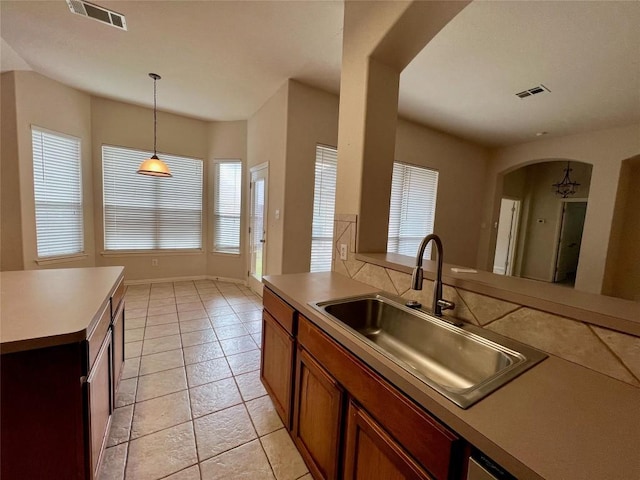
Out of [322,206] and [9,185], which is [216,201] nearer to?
[322,206]

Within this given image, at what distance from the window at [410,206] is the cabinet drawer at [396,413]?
380cm

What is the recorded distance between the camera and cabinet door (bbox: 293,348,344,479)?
111 centimetres

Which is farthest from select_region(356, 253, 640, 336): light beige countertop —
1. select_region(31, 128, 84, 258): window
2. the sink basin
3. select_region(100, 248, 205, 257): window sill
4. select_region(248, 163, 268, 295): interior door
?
select_region(31, 128, 84, 258): window

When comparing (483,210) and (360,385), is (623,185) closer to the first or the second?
(483,210)

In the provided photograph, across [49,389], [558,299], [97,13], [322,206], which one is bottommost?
[49,389]

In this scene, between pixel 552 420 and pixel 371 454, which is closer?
pixel 552 420

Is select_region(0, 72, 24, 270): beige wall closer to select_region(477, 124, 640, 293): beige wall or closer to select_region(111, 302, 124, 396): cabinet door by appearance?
select_region(111, 302, 124, 396): cabinet door

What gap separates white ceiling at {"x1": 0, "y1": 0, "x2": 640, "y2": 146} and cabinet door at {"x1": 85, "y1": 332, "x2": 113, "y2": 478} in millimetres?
2632

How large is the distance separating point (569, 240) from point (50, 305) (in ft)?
31.4

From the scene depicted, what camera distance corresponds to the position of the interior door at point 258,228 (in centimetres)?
405

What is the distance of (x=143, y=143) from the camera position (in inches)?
175

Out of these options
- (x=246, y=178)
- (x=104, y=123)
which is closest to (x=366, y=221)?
(x=246, y=178)

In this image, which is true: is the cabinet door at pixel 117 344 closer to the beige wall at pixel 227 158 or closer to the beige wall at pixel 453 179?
the beige wall at pixel 227 158

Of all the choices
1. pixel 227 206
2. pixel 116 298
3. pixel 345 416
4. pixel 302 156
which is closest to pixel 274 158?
pixel 302 156
